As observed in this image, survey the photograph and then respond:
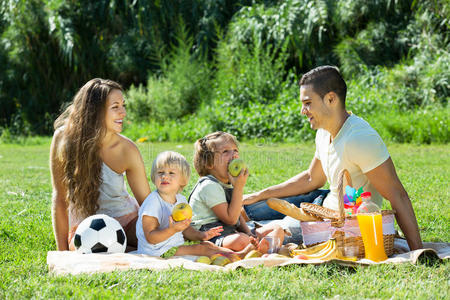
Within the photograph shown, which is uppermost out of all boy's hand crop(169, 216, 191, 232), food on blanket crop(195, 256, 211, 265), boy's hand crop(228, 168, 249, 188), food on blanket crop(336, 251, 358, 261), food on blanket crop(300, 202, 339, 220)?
boy's hand crop(228, 168, 249, 188)

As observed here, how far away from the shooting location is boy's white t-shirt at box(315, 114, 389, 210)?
13.3 feet

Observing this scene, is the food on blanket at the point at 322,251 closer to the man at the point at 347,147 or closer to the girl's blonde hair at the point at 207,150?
the man at the point at 347,147

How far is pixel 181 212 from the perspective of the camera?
398cm

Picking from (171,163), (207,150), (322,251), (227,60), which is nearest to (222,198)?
(207,150)

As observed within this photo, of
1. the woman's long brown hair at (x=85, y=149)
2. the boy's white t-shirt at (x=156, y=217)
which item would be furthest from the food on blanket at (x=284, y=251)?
the woman's long brown hair at (x=85, y=149)

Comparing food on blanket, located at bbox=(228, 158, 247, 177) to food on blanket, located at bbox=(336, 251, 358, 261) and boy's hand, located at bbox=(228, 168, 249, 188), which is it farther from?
food on blanket, located at bbox=(336, 251, 358, 261)

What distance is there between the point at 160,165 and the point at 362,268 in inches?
64.8

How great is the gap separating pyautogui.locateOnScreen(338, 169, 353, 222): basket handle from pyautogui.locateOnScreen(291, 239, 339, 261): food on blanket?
0.20m

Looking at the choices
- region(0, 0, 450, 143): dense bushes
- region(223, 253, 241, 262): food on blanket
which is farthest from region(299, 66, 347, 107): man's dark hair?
region(0, 0, 450, 143): dense bushes

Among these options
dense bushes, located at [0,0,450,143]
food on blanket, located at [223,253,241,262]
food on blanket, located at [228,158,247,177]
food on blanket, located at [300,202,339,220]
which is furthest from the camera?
dense bushes, located at [0,0,450,143]

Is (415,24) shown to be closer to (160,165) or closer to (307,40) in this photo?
(307,40)

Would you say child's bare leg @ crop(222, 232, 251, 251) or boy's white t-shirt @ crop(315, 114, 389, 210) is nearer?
boy's white t-shirt @ crop(315, 114, 389, 210)

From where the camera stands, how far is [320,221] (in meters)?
4.04

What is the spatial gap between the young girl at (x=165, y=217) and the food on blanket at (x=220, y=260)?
16 cm
